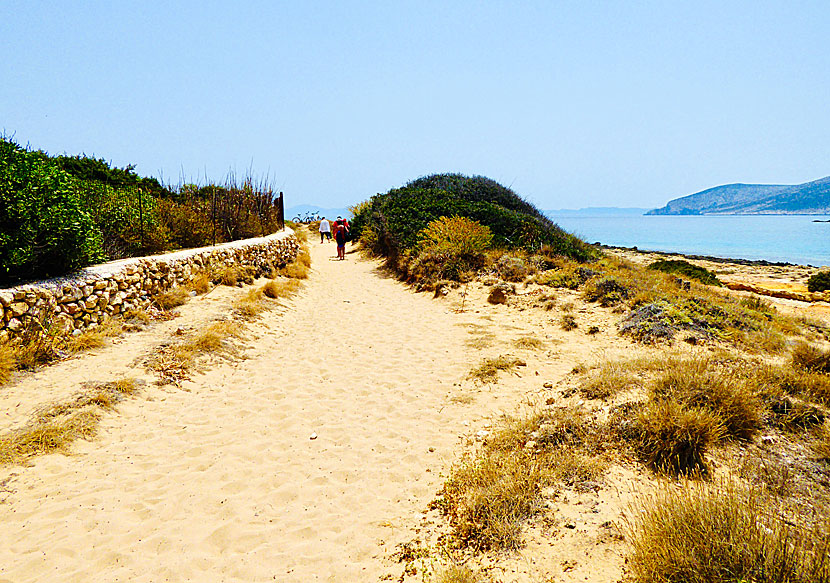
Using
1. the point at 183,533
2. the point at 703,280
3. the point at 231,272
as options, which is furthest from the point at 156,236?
the point at 703,280

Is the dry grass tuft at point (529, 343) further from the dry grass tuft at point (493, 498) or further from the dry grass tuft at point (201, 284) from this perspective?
the dry grass tuft at point (201, 284)

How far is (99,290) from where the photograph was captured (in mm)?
6797

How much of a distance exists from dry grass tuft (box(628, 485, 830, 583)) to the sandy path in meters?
1.67

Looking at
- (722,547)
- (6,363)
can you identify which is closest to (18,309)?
(6,363)

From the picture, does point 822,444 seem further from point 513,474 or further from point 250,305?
point 250,305

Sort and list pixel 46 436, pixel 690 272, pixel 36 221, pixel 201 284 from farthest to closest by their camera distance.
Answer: pixel 690 272 < pixel 201 284 < pixel 36 221 < pixel 46 436

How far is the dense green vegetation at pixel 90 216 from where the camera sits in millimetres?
5785

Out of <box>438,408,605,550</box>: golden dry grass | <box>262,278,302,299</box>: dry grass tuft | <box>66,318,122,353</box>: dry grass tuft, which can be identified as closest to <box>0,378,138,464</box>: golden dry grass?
<box>66,318,122,353</box>: dry grass tuft

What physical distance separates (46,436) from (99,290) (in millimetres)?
3347

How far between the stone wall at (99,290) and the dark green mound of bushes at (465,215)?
24.4 feet

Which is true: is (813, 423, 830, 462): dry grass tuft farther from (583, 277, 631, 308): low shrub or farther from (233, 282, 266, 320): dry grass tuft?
(233, 282, 266, 320): dry grass tuft

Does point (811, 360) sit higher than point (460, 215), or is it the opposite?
point (460, 215)

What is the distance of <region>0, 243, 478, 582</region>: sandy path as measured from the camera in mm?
2967

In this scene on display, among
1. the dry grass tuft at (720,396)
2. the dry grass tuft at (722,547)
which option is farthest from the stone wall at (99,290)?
the dry grass tuft at (720,396)
